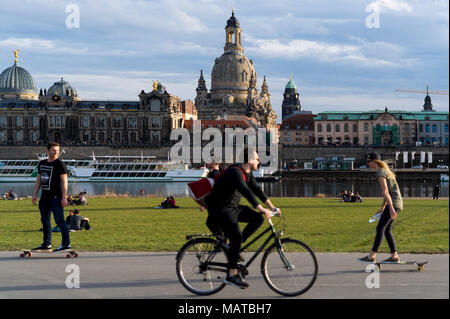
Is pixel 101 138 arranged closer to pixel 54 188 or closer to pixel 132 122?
pixel 132 122

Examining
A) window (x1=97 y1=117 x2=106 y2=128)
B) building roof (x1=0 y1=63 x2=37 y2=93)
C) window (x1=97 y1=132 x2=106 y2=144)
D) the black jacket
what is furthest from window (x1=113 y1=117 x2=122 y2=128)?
the black jacket

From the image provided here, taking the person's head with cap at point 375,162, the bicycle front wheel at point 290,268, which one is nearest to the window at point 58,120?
the person's head with cap at point 375,162

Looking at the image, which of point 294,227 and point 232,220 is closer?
point 232,220

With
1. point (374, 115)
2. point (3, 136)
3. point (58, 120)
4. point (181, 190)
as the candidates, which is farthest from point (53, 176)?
point (3, 136)

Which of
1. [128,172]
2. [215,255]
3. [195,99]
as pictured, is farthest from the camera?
[195,99]

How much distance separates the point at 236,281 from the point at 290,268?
61 cm

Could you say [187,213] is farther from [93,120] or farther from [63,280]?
[93,120]

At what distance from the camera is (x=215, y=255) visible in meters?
6.69

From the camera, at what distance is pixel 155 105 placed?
99500mm

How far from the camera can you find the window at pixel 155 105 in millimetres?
99250

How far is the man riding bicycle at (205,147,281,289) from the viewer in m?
6.28

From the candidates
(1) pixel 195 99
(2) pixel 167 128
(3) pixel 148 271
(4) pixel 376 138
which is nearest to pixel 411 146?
(4) pixel 376 138

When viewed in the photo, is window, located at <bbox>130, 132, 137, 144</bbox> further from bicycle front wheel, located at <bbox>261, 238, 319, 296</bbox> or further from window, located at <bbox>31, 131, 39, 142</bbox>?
bicycle front wheel, located at <bbox>261, 238, 319, 296</bbox>

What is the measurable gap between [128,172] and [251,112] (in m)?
52.1
